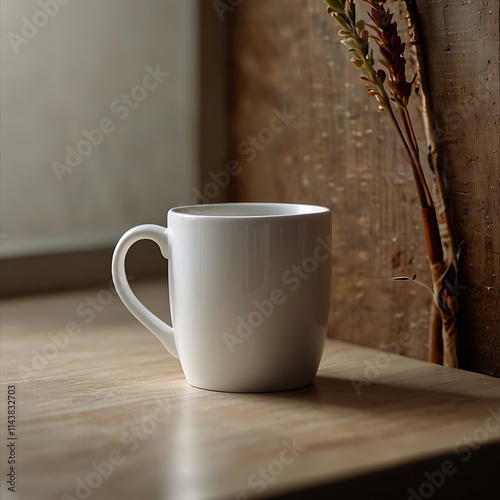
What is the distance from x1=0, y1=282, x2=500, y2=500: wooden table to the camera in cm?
52

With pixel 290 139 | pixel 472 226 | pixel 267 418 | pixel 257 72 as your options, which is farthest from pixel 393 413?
pixel 257 72

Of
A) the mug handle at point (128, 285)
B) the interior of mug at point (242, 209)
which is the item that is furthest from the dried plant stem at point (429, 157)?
the mug handle at point (128, 285)

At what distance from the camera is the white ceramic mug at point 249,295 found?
68 centimetres
